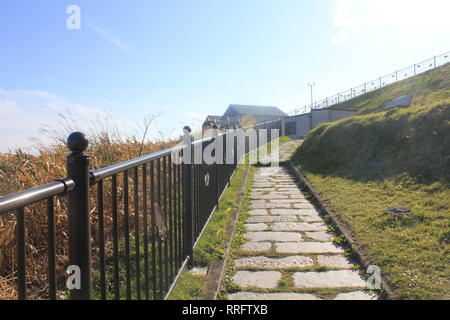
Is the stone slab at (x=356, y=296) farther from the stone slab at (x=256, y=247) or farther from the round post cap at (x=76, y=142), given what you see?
the round post cap at (x=76, y=142)

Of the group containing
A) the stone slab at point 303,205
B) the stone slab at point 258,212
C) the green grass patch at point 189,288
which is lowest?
the green grass patch at point 189,288

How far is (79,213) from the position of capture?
125cm

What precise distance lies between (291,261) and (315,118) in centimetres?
2283

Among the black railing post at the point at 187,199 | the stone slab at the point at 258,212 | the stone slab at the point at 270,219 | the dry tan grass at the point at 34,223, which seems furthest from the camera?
the stone slab at the point at 258,212

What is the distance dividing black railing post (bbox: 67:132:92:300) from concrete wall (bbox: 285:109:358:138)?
2381 centimetres

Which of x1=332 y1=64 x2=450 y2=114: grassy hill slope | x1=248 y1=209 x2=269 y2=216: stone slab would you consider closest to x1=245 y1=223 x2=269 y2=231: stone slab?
x1=248 y1=209 x2=269 y2=216: stone slab

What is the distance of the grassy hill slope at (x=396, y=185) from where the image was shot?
2715mm

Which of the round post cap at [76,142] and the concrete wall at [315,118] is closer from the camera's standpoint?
the round post cap at [76,142]

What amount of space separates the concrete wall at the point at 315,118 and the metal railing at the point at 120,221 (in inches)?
838

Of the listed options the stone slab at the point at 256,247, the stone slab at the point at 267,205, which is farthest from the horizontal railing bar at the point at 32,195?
the stone slab at the point at 267,205

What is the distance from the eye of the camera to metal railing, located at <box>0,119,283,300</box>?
1119 mm

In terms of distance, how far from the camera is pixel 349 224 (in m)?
3.90
